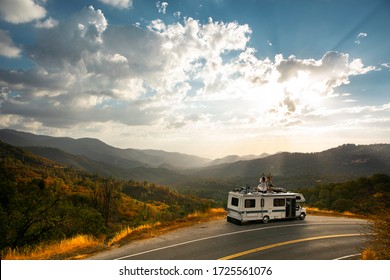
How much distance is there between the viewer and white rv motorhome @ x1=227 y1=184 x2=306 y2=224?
1880 centimetres

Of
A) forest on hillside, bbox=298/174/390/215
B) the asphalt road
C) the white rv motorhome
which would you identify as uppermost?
the white rv motorhome

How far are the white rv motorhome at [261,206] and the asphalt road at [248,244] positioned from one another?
0.74 metres

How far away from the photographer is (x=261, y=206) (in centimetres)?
1939

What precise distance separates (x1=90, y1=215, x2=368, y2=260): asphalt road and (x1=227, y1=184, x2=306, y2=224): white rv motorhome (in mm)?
745

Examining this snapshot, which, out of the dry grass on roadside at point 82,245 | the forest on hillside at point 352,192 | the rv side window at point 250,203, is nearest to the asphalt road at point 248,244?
the dry grass on roadside at point 82,245

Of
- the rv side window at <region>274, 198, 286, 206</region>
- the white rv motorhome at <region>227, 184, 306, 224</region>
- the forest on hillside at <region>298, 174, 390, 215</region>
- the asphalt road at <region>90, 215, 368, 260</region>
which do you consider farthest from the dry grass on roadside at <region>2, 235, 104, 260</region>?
the forest on hillside at <region>298, 174, 390, 215</region>

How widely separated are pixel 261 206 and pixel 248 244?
5.89 m

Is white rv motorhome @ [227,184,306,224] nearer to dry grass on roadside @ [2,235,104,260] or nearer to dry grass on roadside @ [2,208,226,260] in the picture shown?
dry grass on roadside @ [2,208,226,260]

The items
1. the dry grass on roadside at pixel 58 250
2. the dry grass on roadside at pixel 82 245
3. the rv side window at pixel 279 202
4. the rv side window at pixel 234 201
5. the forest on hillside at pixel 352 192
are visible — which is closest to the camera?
the dry grass on roadside at pixel 58 250

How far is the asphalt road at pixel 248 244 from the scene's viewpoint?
12102 millimetres

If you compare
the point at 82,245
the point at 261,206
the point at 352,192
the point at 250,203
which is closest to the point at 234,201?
the point at 250,203

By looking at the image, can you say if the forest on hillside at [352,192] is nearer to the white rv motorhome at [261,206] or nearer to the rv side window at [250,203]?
the white rv motorhome at [261,206]

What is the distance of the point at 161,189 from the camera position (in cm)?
19912

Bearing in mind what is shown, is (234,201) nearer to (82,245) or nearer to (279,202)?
(279,202)
